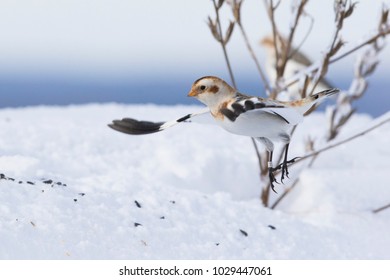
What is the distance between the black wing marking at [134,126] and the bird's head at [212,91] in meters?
0.14

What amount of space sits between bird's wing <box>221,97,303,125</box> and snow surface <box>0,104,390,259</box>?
1008 mm

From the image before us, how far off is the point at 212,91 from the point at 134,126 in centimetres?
18

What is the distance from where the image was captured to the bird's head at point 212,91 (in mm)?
714

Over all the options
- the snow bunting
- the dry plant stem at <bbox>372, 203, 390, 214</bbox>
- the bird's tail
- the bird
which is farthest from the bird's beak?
the snow bunting

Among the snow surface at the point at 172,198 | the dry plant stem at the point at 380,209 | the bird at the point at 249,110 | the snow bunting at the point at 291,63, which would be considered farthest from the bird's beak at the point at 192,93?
the snow bunting at the point at 291,63

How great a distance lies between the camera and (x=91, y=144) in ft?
10.7

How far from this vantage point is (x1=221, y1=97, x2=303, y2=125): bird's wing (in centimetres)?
67

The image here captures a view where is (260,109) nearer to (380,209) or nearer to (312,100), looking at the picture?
(312,100)

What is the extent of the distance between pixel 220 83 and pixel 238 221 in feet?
4.80

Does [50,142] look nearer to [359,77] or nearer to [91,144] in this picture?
[91,144]

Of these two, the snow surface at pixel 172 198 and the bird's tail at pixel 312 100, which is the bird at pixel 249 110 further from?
the snow surface at pixel 172 198

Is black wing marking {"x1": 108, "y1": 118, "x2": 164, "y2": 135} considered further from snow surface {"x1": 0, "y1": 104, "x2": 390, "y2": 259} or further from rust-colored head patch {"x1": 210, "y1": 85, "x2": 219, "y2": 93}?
snow surface {"x1": 0, "y1": 104, "x2": 390, "y2": 259}

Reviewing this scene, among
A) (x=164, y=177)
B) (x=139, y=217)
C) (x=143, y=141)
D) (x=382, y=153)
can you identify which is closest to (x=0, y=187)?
(x=139, y=217)

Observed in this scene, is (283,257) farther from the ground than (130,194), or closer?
closer
